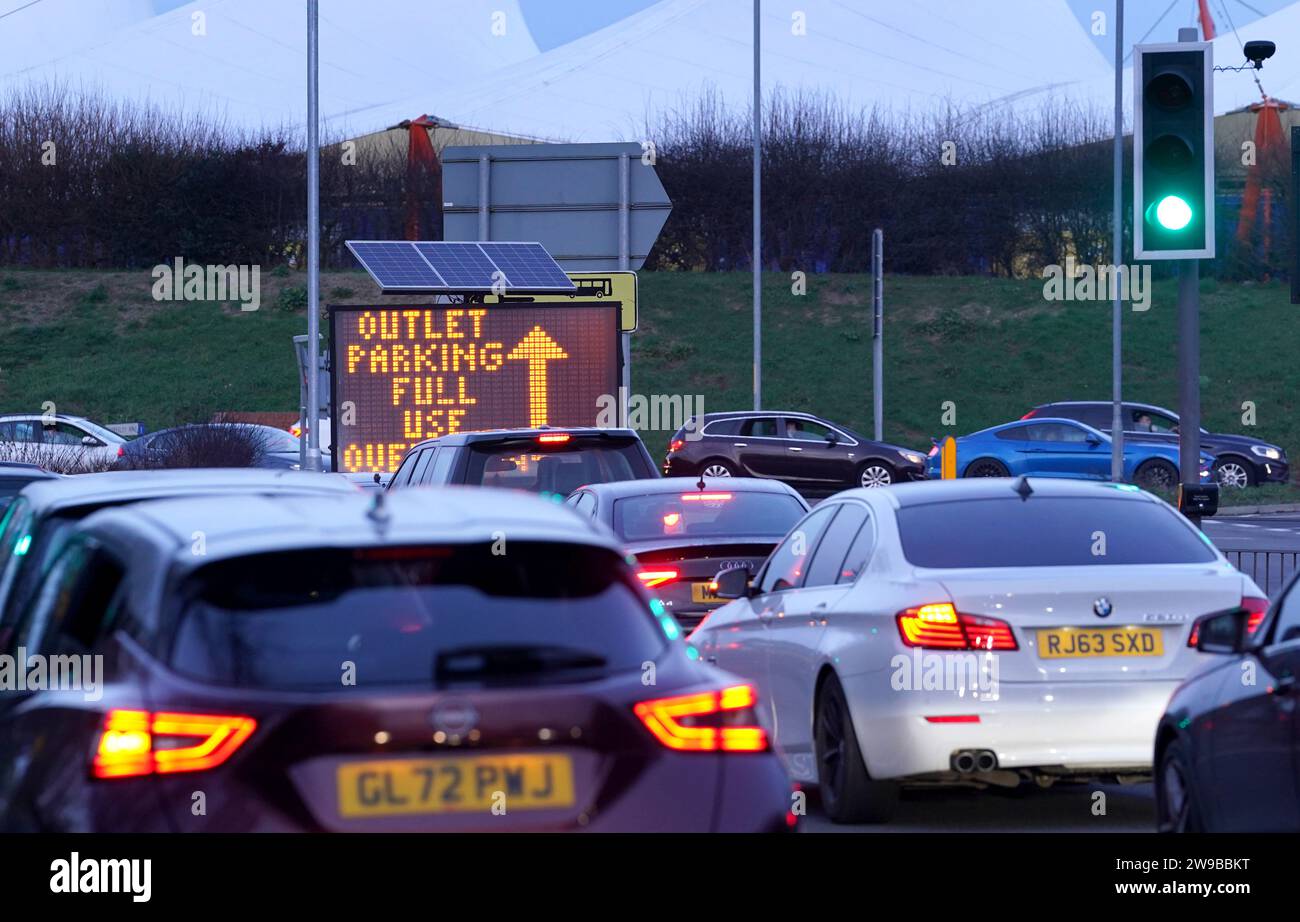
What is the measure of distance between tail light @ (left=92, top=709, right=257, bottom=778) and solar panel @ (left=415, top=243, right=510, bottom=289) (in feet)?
63.0

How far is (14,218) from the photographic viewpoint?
6297 centimetres

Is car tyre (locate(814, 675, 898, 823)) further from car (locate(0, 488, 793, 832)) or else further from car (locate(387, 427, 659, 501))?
car (locate(387, 427, 659, 501))

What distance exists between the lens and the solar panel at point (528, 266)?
24.2 meters

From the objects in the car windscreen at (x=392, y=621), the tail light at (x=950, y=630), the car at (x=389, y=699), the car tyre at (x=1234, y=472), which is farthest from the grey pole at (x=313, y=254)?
the car windscreen at (x=392, y=621)

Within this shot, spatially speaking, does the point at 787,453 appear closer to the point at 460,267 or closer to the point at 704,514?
the point at 460,267

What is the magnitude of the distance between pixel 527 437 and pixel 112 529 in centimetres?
1018

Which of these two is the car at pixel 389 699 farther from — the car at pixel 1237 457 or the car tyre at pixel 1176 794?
the car at pixel 1237 457

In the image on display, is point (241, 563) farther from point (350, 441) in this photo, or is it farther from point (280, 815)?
point (350, 441)

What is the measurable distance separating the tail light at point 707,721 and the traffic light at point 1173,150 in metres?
6.64

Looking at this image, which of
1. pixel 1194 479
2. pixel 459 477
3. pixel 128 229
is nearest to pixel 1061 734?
pixel 1194 479

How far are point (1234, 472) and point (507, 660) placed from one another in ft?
115

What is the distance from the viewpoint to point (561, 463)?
15.6m

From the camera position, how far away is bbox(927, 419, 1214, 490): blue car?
36469 millimetres

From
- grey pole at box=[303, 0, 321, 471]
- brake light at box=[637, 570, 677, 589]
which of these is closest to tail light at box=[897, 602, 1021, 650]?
brake light at box=[637, 570, 677, 589]
